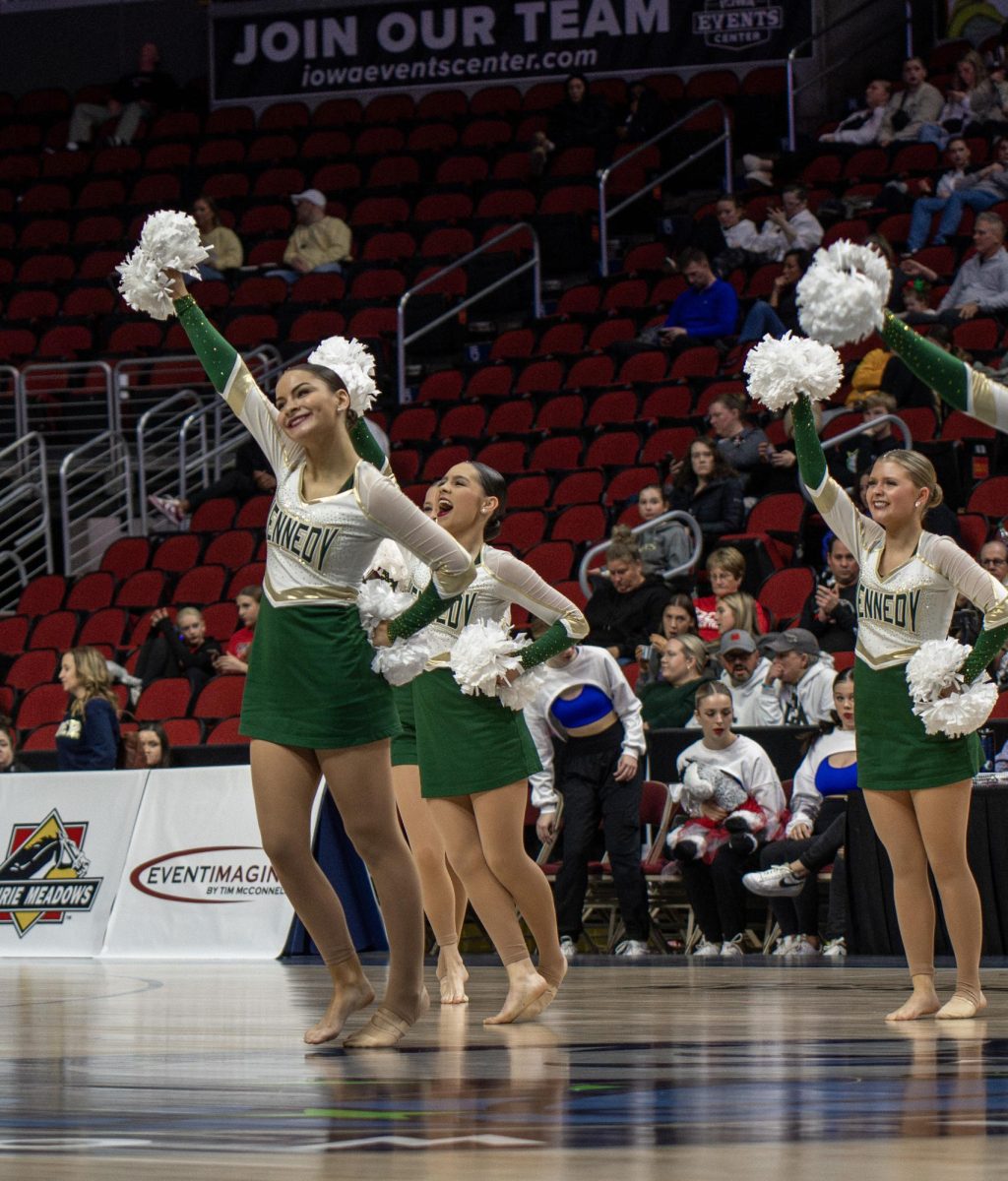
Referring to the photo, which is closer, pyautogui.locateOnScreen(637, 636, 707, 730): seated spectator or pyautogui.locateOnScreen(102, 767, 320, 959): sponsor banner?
pyautogui.locateOnScreen(102, 767, 320, 959): sponsor banner

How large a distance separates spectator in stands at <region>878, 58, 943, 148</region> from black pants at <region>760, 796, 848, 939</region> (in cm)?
838

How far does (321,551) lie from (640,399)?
917 cm

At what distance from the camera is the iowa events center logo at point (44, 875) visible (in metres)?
9.34

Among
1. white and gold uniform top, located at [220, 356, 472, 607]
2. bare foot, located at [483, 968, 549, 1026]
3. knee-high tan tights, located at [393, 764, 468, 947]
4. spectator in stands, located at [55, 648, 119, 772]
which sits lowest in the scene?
bare foot, located at [483, 968, 549, 1026]

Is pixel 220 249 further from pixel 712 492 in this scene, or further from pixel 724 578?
pixel 724 578

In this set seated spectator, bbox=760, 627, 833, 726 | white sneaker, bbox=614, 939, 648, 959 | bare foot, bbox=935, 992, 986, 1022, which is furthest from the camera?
seated spectator, bbox=760, 627, 833, 726

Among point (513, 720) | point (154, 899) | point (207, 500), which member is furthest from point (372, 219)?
point (513, 720)

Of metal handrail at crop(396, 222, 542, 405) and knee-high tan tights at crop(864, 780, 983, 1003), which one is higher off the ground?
metal handrail at crop(396, 222, 542, 405)

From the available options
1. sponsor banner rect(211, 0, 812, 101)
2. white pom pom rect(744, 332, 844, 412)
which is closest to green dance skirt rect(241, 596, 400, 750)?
white pom pom rect(744, 332, 844, 412)

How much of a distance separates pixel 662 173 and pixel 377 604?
1302 centimetres

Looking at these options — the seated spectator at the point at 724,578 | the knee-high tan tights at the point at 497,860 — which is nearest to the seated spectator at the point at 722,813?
the seated spectator at the point at 724,578

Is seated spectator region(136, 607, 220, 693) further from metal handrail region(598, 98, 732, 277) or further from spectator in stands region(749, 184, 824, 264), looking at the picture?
metal handrail region(598, 98, 732, 277)

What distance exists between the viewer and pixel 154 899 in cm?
910

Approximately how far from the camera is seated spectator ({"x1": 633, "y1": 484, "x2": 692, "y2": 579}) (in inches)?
426
